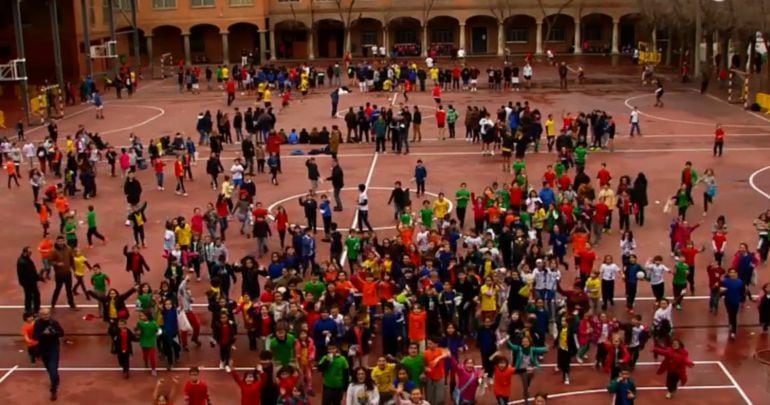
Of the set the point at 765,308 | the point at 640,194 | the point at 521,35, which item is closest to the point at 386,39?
the point at 521,35

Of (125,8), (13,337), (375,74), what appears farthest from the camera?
(125,8)

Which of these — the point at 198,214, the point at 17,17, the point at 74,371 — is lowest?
the point at 74,371

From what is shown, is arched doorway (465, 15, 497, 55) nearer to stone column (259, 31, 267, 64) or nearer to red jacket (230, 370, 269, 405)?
stone column (259, 31, 267, 64)

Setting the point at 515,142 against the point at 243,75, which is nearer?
the point at 515,142

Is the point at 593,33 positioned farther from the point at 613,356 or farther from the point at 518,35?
the point at 613,356

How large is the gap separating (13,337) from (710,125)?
3092 cm

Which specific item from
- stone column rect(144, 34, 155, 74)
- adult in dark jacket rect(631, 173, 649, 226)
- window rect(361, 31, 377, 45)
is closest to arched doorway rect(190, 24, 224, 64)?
stone column rect(144, 34, 155, 74)

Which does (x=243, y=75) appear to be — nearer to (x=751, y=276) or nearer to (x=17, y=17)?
(x=17, y=17)

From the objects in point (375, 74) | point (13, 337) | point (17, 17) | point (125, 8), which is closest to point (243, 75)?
point (375, 74)

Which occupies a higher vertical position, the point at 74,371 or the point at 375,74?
the point at 375,74

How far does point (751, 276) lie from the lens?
65.2 ft

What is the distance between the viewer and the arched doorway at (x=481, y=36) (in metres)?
77.3

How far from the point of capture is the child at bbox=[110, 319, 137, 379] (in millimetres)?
17031

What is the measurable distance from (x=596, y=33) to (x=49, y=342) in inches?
2625
